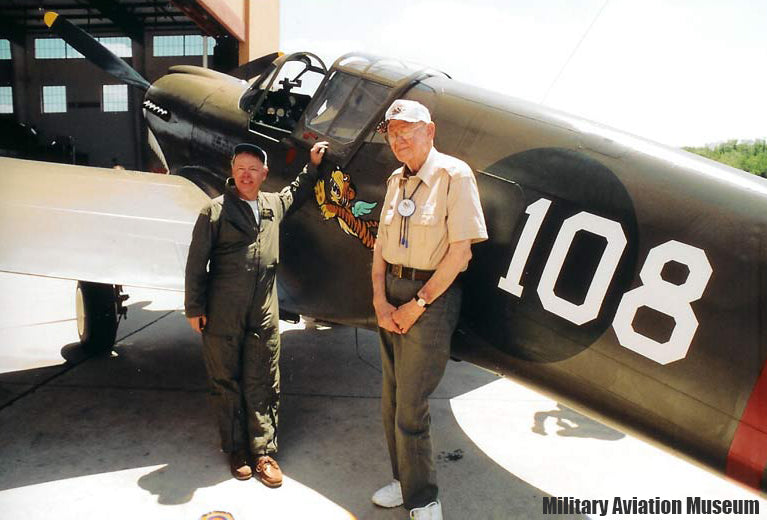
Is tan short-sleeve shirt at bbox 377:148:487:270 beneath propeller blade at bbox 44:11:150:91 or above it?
beneath

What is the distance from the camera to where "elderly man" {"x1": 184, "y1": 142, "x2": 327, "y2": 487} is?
10.2 feet

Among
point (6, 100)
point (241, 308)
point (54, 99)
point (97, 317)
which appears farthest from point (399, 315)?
point (6, 100)

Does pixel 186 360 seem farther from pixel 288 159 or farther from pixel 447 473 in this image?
pixel 447 473

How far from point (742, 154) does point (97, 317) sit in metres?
75.8

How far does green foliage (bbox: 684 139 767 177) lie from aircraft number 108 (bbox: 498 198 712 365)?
211 ft

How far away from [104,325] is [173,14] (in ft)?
74.9

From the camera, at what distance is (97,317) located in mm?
5227

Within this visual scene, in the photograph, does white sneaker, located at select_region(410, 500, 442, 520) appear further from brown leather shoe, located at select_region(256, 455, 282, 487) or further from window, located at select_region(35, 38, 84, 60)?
window, located at select_region(35, 38, 84, 60)

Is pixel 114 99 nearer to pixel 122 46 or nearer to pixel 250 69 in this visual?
pixel 122 46

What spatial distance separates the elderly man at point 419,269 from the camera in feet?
8.05

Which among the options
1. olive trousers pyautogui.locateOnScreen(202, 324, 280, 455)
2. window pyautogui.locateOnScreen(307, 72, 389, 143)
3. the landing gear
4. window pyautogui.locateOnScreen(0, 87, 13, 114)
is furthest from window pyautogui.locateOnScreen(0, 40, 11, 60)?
olive trousers pyautogui.locateOnScreen(202, 324, 280, 455)

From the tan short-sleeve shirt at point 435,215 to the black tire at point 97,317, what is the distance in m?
3.75

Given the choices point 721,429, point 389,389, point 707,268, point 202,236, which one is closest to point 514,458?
point 389,389

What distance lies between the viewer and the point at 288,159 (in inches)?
156
